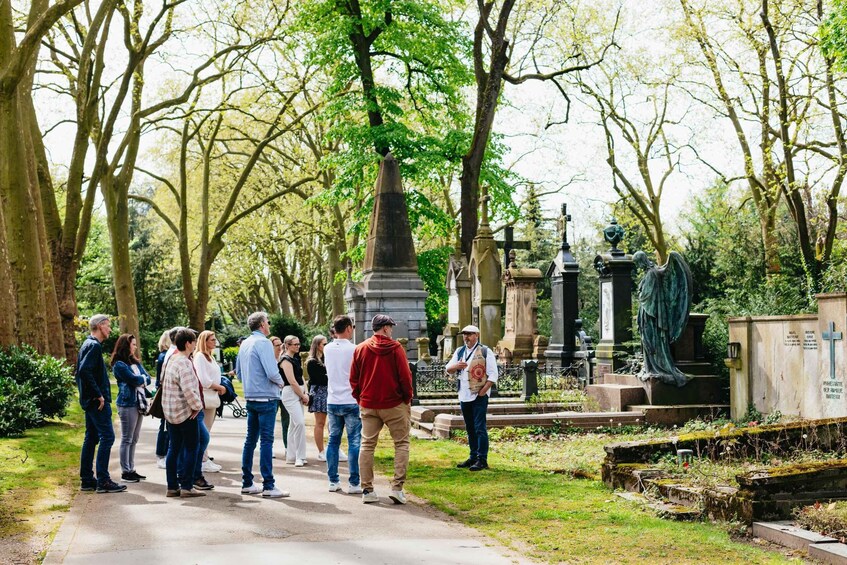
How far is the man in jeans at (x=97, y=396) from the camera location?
10.1 meters

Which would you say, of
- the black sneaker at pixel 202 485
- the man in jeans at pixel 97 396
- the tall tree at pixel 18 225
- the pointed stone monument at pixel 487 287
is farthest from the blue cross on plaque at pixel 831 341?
the pointed stone monument at pixel 487 287

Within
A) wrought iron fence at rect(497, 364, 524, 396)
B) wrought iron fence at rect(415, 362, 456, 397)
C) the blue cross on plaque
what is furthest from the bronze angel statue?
wrought iron fence at rect(415, 362, 456, 397)

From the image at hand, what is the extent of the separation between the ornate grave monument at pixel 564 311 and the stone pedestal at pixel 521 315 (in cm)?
76

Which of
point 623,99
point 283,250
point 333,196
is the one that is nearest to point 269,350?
point 333,196

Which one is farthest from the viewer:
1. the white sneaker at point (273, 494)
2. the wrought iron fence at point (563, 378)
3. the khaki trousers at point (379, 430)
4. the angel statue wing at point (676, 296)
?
the wrought iron fence at point (563, 378)

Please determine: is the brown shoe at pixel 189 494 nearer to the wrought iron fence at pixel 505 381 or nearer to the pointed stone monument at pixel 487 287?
the wrought iron fence at pixel 505 381

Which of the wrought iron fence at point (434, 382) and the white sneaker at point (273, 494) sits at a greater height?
the wrought iron fence at point (434, 382)

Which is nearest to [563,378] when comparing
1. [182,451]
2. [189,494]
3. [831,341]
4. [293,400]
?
[831,341]

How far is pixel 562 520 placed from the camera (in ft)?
27.8

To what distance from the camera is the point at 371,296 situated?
2133 centimetres

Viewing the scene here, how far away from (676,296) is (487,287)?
11036 millimetres

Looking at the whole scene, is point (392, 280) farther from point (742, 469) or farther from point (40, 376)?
point (742, 469)

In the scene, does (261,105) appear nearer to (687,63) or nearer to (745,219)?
(687,63)

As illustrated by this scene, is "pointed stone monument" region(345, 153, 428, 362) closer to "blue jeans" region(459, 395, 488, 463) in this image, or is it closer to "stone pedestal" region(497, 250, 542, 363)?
"stone pedestal" region(497, 250, 542, 363)
